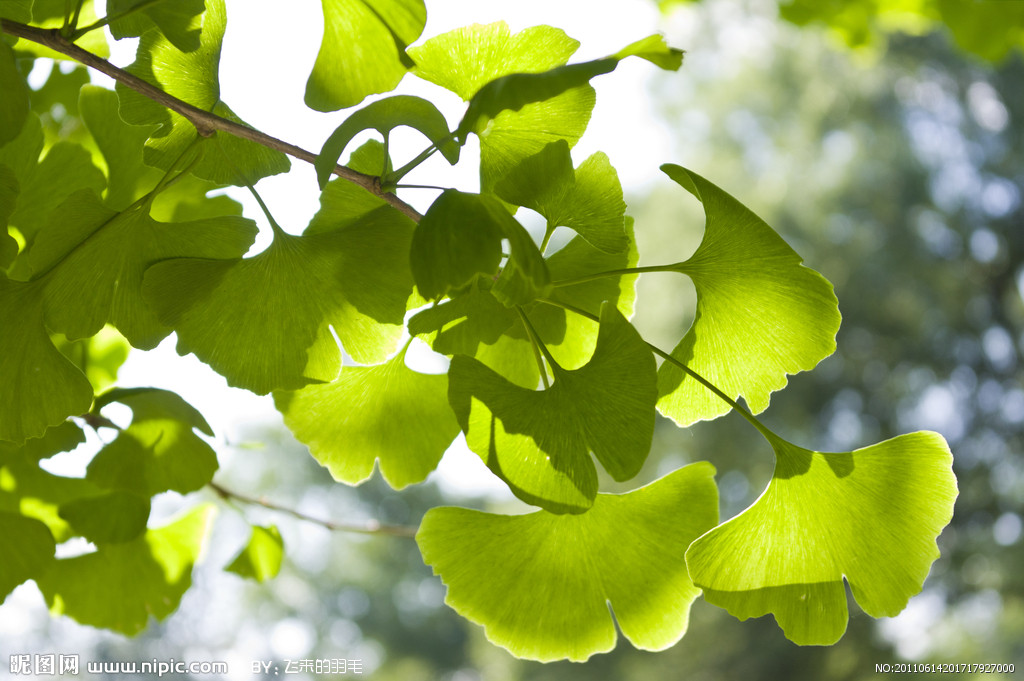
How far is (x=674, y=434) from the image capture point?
17.4ft

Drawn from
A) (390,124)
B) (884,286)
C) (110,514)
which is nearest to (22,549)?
(110,514)

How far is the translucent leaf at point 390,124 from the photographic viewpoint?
207mm

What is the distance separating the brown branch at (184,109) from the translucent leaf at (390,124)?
1 cm

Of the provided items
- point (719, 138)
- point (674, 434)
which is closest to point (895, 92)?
point (719, 138)

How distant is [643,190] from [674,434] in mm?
2268

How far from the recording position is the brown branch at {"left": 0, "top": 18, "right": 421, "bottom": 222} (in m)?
0.21

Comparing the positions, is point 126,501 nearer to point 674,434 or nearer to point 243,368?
point 243,368

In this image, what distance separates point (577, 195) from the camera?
240 millimetres

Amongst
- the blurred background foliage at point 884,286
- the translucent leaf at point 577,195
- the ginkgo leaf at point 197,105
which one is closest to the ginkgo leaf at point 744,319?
the translucent leaf at point 577,195

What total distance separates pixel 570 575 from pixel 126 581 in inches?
10.3

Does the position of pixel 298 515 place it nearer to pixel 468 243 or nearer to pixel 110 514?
pixel 110 514

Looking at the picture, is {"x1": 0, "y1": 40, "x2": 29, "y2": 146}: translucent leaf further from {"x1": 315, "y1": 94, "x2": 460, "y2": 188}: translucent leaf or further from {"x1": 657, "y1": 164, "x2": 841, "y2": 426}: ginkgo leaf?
{"x1": 657, "y1": 164, "x2": 841, "y2": 426}: ginkgo leaf

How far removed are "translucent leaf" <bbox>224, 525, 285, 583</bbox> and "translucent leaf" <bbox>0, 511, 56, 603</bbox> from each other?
15 cm

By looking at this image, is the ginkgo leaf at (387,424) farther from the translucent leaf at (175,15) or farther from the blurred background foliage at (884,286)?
the blurred background foliage at (884,286)
